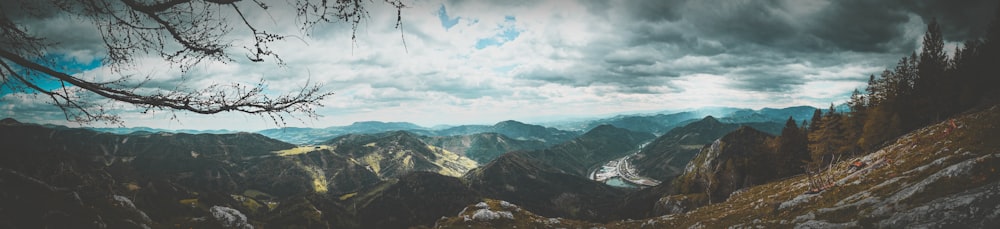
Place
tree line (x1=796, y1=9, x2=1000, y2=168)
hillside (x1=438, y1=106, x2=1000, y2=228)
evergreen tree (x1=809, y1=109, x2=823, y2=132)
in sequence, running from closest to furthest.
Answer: hillside (x1=438, y1=106, x2=1000, y2=228)
tree line (x1=796, y1=9, x2=1000, y2=168)
evergreen tree (x1=809, y1=109, x2=823, y2=132)

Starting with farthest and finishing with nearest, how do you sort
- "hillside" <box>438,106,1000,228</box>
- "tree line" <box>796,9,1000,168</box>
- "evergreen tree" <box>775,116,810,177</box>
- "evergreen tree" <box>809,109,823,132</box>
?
"evergreen tree" <box>809,109,823,132</box> < "evergreen tree" <box>775,116,810,177</box> < "tree line" <box>796,9,1000,168</box> < "hillside" <box>438,106,1000,228</box>

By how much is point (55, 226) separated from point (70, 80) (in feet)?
48.8

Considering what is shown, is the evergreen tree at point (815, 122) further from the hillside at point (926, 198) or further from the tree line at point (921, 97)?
the hillside at point (926, 198)

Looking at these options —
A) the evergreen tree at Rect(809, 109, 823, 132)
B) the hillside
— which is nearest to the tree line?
the evergreen tree at Rect(809, 109, 823, 132)

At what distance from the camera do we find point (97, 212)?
64.6ft

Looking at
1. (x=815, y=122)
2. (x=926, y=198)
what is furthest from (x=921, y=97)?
(x=926, y=198)

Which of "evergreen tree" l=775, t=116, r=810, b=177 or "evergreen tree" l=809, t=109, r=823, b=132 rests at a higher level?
"evergreen tree" l=809, t=109, r=823, b=132

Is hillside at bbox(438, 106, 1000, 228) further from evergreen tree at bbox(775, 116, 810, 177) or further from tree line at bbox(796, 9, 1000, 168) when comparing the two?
evergreen tree at bbox(775, 116, 810, 177)

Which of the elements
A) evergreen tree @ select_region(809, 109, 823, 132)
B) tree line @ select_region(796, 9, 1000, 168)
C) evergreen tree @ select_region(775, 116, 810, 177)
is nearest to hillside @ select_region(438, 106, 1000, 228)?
tree line @ select_region(796, 9, 1000, 168)

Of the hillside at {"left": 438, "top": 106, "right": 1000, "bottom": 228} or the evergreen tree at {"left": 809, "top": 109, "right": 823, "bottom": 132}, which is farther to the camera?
the evergreen tree at {"left": 809, "top": 109, "right": 823, "bottom": 132}

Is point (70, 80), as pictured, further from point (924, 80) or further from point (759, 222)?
point (924, 80)

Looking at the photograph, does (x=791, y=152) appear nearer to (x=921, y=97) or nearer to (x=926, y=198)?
(x=921, y=97)

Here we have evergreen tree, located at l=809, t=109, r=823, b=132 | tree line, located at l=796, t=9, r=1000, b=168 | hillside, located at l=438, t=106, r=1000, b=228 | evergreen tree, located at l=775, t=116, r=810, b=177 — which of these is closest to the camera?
hillside, located at l=438, t=106, r=1000, b=228

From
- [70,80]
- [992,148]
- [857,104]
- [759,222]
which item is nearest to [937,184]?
[992,148]
